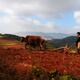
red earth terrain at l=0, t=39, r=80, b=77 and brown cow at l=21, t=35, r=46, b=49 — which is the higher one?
brown cow at l=21, t=35, r=46, b=49

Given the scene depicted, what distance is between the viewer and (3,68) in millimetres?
13820

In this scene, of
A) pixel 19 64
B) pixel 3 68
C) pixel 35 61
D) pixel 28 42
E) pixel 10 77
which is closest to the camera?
pixel 10 77

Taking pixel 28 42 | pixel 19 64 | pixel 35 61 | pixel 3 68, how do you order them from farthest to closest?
pixel 28 42 → pixel 35 61 → pixel 19 64 → pixel 3 68

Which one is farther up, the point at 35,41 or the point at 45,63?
the point at 35,41

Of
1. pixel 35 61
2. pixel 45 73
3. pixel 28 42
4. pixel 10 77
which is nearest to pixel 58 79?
A: pixel 45 73

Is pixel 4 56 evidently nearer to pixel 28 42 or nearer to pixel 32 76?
pixel 32 76

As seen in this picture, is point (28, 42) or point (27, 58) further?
point (28, 42)

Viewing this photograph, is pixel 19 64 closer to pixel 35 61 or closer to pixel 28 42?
pixel 35 61

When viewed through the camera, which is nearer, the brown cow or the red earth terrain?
the red earth terrain

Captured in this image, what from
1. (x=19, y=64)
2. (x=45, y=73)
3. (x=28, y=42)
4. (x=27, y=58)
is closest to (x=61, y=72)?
(x=45, y=73)

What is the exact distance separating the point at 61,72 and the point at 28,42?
45.5ft

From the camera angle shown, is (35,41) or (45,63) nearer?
(45,63)

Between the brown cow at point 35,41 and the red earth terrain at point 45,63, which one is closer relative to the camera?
the red earth terrain at point 45,63

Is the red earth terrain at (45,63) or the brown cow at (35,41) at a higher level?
the brown cow at (35,41)
